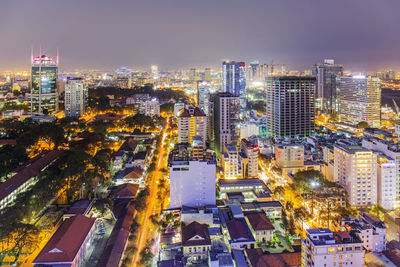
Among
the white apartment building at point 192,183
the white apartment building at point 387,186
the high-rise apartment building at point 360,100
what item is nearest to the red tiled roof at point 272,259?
the white apartment building at point 192,183

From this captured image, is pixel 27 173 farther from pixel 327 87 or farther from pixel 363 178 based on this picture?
pixel 327 87

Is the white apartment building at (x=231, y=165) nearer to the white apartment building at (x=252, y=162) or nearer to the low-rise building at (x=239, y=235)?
the white apartment building at (x=252, y=162)

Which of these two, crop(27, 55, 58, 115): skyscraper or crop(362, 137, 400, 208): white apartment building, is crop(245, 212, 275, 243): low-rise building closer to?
crop(362, 137, 400, 208): white apartment building

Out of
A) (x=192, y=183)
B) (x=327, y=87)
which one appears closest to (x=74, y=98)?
(x=192, y=183)

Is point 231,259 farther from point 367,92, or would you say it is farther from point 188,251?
point 367,92

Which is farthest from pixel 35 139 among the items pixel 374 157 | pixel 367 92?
pixel 367 92
